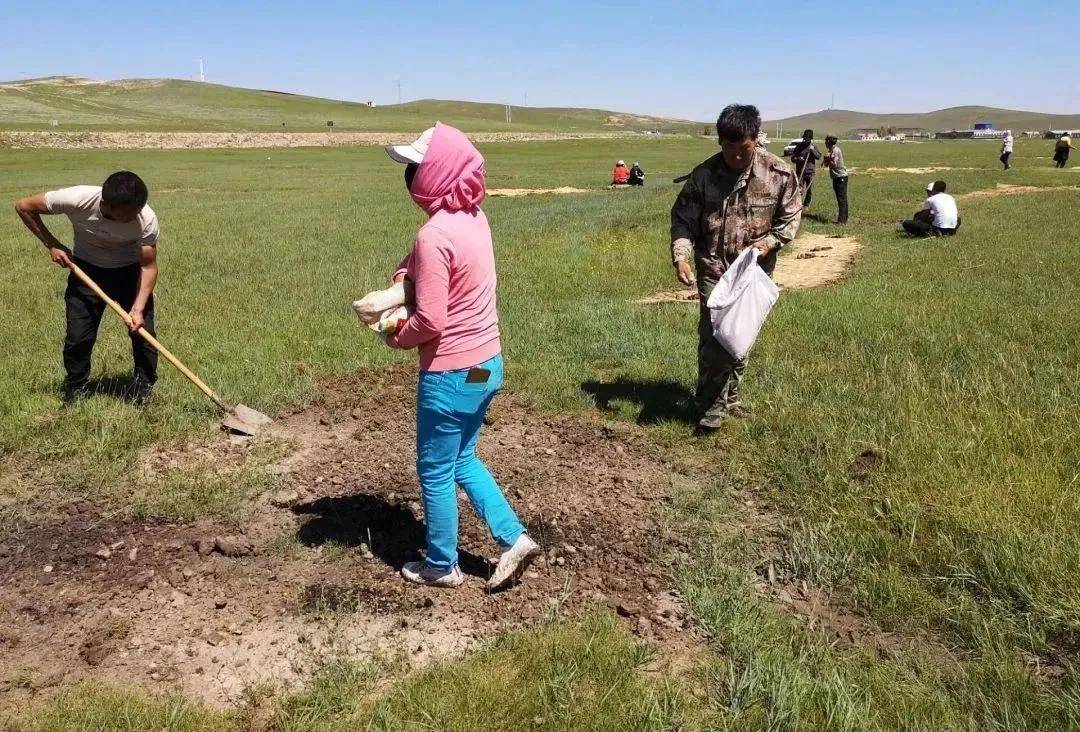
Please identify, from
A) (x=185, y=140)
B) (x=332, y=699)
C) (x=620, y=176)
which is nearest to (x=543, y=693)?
(x=332, y=699)

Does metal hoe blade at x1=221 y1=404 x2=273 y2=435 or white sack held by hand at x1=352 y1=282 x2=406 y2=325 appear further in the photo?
metal hoe blade at x1=221 y1=404 x2=273 y2=435

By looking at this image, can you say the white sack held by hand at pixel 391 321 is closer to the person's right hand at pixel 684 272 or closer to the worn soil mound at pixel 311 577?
the worn soil mound at pixel 311 577

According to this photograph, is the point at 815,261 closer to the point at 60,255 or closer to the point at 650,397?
the point at 650,397

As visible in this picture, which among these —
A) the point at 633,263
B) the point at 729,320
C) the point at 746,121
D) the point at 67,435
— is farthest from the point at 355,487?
the point at 633,263

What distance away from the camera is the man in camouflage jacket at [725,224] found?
5.37 m

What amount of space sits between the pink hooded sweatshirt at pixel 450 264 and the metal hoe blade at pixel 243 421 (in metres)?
2.67

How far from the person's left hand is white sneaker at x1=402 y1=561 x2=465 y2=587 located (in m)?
3.19

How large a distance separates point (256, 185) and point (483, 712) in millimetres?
29355

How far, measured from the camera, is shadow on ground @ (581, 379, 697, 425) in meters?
5.94

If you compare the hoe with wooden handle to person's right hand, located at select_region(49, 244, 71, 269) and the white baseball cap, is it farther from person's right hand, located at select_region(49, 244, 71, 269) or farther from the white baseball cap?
the white baseball cap

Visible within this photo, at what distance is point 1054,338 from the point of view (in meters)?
6.86

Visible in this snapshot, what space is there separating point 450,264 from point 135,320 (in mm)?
3517

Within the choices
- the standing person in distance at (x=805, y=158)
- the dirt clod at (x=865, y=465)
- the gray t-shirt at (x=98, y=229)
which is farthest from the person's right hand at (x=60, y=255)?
the standing person in distance at (x=805, y=158)

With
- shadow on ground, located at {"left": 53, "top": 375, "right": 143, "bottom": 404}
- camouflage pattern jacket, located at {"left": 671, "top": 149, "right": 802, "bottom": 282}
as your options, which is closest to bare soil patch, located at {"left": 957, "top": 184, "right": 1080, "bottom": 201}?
camouflage pattern jacket, located at {"left": 671, "top": 149, "right": 802, "bottom": 282}
